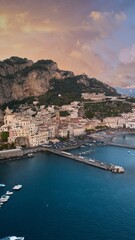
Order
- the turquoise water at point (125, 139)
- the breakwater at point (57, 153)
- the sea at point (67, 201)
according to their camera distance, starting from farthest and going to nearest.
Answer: the turquoise water at point (125, 139)
the breakwater at point (57, 153)
the sea at point (67, 201)

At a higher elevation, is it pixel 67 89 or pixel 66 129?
pixel 67 89

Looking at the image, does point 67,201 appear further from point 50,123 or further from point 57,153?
point 50,123

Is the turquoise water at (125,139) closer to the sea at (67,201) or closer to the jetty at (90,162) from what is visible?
the jetty at (90,162)

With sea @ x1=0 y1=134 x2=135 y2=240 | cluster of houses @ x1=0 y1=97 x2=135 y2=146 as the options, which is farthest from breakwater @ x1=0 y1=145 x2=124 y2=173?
cluster of houses @ x1=0 y1=97 x2=135 y2=146

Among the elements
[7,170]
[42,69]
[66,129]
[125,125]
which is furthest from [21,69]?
[7,170]

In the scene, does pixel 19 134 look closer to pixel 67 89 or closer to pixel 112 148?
pixel 112 148

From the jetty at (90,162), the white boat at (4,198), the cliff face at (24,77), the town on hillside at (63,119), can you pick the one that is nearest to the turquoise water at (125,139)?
the town on hillside at (63,119)
